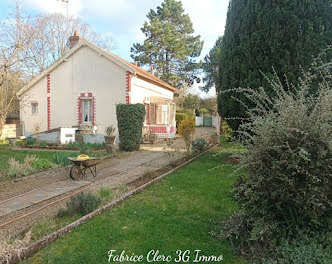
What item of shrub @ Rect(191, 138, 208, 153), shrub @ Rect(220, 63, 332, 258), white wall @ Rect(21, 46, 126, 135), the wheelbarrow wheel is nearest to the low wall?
white wall @ Rect(21, 46, 126, 135)

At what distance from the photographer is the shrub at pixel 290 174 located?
2.95m

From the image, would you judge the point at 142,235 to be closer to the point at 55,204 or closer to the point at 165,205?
the point at 165,205

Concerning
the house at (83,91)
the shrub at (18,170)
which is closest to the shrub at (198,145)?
the house at (83,91)

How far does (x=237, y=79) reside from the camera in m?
8.85

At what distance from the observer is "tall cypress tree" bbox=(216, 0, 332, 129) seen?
779 cm

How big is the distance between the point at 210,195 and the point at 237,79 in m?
4.80

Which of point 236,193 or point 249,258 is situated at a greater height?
point 236,193

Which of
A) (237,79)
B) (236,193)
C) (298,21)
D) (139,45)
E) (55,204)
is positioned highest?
(139,45)

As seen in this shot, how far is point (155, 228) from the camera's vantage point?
3.96 metres

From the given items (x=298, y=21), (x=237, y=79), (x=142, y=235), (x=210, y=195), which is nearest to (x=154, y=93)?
(x=237, y=79)

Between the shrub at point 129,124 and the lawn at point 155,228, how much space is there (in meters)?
6.94

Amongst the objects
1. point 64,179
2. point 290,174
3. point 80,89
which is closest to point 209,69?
point 80,89

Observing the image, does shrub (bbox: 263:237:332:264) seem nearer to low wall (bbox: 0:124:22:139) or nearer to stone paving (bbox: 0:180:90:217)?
stone paving (bbox: 0:180:90:217)

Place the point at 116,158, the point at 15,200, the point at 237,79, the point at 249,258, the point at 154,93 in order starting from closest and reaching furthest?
1. the point at 249,258
2. the point at 15,200
3. the point at 237,79
4. the point at 116,158
5. the point at 154,93
